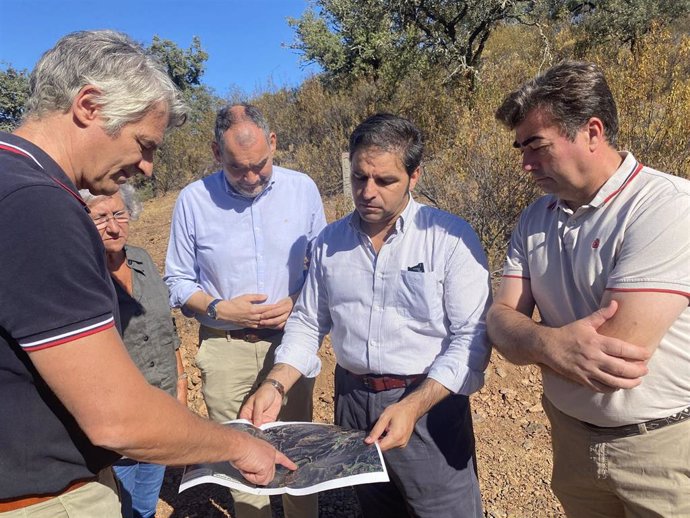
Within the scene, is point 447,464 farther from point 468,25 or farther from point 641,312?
point 468,25

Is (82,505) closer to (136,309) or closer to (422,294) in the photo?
(136,309)

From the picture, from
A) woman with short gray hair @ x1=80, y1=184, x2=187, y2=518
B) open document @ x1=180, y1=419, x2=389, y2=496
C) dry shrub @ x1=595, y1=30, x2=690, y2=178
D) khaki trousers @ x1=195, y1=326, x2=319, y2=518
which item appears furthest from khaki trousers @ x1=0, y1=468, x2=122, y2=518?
dry shrub @ x1=595, y1=30, x2=690, y2=178

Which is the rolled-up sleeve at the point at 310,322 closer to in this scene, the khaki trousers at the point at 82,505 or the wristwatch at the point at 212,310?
the wristwatch at the point at 212,310

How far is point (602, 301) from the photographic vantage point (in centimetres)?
142

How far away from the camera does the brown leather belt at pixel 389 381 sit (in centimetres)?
185

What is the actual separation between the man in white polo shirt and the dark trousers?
337 millimetres

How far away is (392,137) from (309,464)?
1.15m

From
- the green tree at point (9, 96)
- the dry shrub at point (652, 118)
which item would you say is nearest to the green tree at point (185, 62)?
the green tree at point (9, 96)

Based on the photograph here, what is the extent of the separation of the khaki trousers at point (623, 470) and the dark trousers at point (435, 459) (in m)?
0.32

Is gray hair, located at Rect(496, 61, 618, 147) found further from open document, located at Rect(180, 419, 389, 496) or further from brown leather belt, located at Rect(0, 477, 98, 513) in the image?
brown leather belt, located at Rect(0, 477, 98, 513)

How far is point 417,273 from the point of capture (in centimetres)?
183

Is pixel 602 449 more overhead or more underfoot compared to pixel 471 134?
more underfoot

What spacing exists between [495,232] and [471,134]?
44.6 inches

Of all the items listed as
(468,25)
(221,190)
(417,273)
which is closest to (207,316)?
(221,190)
